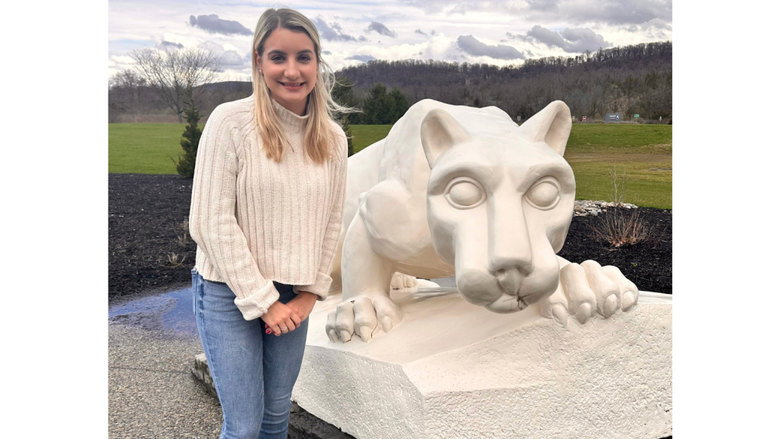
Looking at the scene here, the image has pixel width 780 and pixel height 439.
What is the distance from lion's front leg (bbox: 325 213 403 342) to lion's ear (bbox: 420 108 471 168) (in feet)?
2.24

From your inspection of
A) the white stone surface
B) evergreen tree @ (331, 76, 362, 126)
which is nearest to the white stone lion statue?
the white stone surface

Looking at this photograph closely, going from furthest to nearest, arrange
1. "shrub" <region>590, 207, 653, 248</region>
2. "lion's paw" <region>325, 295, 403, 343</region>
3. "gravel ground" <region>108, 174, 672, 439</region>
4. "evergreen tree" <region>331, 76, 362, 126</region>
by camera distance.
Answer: "evergreen tree" <region>331, 76, 362, 126</region>, "shrub" <region>590, 207, 653, 248</region>, "gravel ground" <region>108, 174, 672, 439</region>, "lion's paw" <region>325, 295, 403, 343</region>

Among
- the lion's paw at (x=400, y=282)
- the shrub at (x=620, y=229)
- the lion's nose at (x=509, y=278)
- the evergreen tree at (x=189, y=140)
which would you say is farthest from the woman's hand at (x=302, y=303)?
the evergreen tree at (x=189, y=140)

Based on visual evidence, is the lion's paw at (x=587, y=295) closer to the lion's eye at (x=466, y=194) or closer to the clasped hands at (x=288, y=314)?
the lion's eye at (x=466, y=194)

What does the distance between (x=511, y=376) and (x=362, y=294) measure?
2.50 ft

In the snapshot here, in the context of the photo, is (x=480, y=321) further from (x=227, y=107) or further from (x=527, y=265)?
(x=227, y=107)

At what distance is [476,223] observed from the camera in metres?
1.78

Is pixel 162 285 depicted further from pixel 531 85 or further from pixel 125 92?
pixel 531 85

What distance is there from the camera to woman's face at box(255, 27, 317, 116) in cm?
185

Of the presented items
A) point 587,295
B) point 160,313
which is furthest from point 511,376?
point 160,313

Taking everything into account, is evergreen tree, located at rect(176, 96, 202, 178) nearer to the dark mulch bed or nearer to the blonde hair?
the dark mulch bed

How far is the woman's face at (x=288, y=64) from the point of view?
1.85 metres

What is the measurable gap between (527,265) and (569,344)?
75cm

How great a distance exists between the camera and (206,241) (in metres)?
Result: 1.83
